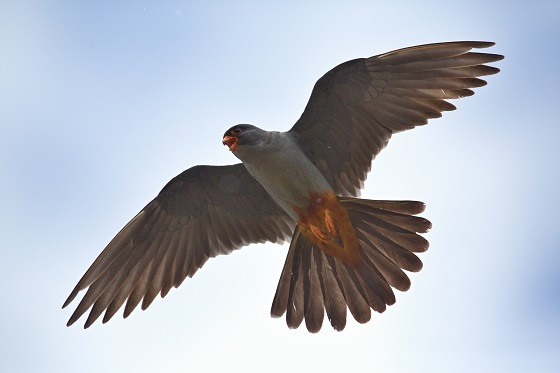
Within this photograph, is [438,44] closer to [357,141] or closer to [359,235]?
[357,141]

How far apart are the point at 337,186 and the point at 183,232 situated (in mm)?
2104

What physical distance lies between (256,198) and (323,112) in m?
1.50

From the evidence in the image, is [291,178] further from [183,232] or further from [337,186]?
[183,232]

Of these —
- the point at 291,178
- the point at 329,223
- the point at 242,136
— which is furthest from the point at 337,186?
the point at 242,136

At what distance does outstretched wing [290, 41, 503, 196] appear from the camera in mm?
9031

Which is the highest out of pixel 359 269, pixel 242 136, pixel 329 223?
pixel 242 136

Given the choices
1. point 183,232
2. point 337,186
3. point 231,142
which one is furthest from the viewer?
point 183,232

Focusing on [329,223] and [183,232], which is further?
[183,232]

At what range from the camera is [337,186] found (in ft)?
32.1

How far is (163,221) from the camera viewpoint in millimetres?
10477

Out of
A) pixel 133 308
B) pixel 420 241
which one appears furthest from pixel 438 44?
pixel 133 308

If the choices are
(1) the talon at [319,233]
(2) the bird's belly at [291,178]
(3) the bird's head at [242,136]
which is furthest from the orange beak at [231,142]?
(1) the talon at [319,233]

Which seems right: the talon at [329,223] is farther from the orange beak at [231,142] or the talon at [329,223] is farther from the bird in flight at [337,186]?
the orange beak at [231,142]

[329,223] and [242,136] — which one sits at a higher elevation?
[242,136]
